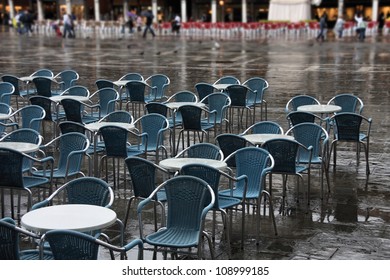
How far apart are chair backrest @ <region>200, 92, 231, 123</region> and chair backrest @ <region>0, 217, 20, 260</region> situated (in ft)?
22.6

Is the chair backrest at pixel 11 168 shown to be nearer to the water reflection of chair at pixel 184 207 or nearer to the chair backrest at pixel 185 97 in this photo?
the water reflection of chair at pixel 184 207

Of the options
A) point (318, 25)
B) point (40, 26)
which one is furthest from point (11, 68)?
point (40, 26)

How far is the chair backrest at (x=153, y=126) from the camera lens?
9945 millimetres

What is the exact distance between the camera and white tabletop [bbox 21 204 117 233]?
545 centimetres

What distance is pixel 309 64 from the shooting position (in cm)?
2659

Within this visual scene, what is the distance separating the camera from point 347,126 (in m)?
10.2

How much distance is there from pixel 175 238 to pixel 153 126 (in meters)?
4.06

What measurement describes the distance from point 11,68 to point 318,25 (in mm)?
23921

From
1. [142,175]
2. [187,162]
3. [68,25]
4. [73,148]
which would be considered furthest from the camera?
[68,25]

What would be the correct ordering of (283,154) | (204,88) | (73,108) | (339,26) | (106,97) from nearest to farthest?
(283,154), (73,108), (106,97), (204,88), (339,26)

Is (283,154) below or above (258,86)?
below

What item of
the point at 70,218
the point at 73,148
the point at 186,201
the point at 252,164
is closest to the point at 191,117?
the point at 73,148

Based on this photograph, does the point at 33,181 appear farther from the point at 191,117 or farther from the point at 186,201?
the point at 191,117

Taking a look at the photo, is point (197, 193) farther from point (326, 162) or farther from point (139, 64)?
point (139, 64)
